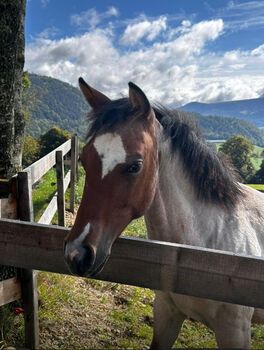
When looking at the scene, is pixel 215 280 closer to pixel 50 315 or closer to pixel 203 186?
pixel 203 186

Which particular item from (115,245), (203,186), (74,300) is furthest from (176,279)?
(74,300)

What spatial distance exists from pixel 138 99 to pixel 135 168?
1.63ft

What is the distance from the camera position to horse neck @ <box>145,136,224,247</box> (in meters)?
2.11

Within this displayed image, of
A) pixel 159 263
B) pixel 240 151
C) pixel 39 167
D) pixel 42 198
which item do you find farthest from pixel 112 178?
pixel 240 151

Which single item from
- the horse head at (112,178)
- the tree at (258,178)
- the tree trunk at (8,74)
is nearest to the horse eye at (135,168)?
the horse head at (112,178)

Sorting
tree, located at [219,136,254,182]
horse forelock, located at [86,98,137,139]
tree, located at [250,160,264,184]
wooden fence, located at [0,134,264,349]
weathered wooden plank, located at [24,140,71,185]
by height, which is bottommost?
tree, located at [250,160,264,184]

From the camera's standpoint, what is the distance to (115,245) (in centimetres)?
165

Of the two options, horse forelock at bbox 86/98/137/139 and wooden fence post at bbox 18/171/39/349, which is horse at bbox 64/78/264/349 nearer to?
horse forelock at bbox 86/98/137/139

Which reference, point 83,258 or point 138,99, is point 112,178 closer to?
point 83,258

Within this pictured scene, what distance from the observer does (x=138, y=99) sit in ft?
6.07

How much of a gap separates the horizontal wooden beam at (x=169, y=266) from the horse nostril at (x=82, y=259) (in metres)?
0.19

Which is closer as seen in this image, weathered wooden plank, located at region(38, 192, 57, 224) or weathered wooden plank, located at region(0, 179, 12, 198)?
weathered wooden plank, located at region(0, 179, 12, 198)

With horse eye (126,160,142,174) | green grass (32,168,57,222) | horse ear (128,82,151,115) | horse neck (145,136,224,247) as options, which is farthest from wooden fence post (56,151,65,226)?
horse eye (126,160,142,174)

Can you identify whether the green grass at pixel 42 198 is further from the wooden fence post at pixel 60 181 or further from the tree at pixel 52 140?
the tree at pixel 52 140
